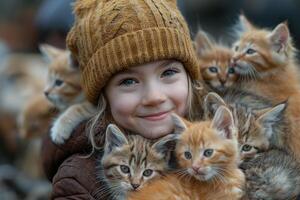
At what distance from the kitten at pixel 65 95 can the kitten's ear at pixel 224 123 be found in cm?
91

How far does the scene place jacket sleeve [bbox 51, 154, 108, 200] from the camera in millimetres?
3906

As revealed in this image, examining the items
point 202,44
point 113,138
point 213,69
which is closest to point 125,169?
point 113,138

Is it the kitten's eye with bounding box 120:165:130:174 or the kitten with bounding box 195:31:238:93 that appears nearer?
the kitten's eye with bounding box 120:165:130:174

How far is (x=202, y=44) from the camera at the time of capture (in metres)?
4.77

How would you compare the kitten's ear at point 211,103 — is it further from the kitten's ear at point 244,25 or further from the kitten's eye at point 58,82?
the kitten's eye at point 58,82

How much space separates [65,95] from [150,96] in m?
1.44

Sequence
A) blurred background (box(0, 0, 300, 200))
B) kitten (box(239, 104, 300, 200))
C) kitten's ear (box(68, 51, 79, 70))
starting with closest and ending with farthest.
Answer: kitten (box(239, 104, 300, 200)) < kitten's ear (box(68, 51, 79, 70)) < blurred background (box(0, 0, 300, 200))

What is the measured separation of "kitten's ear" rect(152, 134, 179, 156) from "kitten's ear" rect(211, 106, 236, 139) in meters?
0.23

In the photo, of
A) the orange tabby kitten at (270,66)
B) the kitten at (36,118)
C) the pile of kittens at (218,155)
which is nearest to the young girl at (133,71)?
the pile of kittens at (218,155)

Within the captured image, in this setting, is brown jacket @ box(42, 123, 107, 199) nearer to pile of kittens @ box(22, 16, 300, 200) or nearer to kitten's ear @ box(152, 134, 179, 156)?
pile of kittens @ box(22, 16, 300, 200)

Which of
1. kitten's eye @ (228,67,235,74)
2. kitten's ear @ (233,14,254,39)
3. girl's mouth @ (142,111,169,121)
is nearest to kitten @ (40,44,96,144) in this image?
girl's mouth @ (142,111,169,121)

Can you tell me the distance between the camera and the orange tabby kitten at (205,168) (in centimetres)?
367

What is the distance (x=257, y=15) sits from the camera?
852 cm

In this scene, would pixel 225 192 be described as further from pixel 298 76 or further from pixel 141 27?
pixel 298 76
